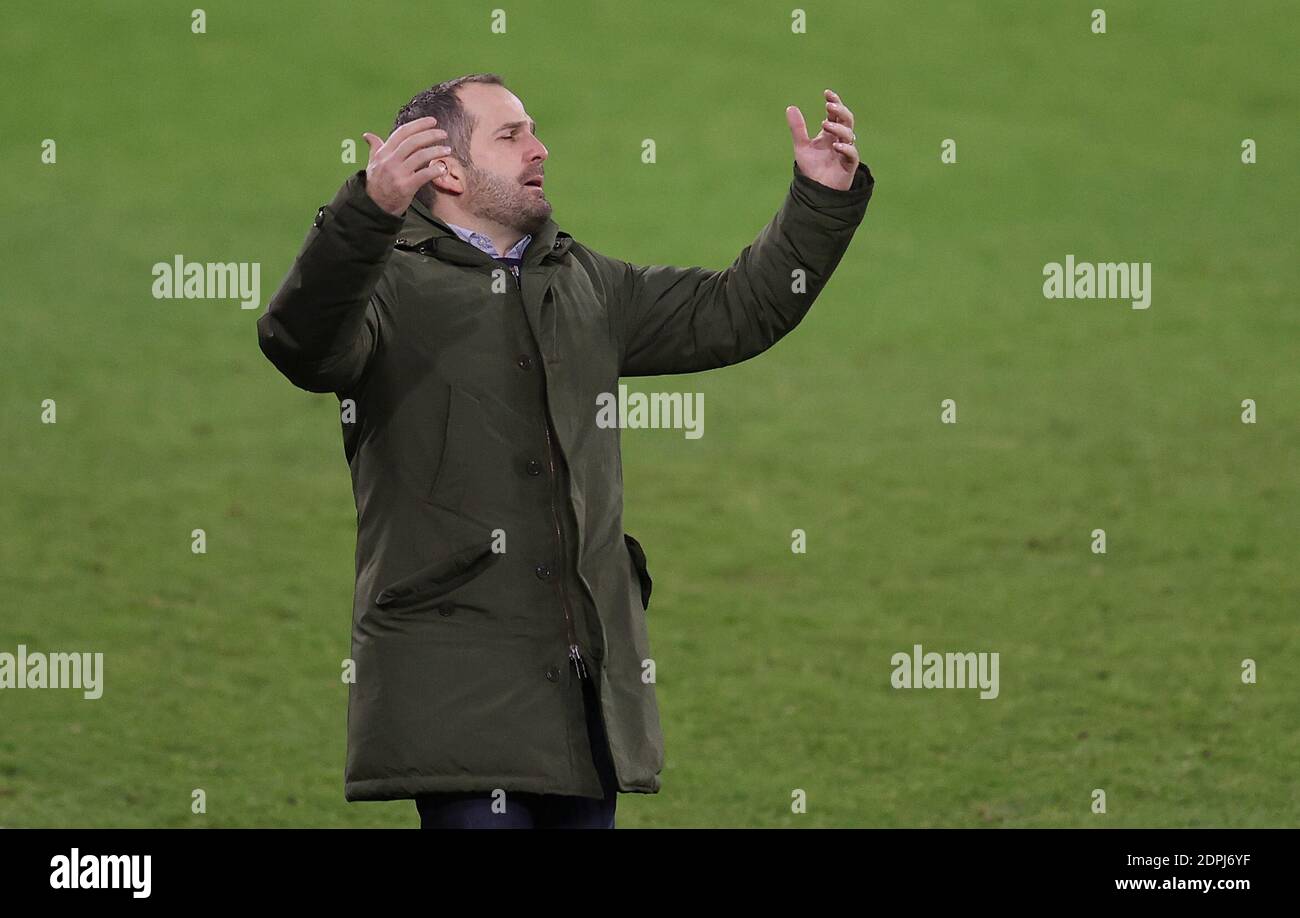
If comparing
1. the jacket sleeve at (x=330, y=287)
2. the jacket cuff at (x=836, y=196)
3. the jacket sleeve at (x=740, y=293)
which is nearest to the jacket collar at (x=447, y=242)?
the jacket sleeve at (x=740, y=293)

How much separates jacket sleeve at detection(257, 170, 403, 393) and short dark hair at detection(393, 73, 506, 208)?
2.06 ft

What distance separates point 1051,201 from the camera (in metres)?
20.8

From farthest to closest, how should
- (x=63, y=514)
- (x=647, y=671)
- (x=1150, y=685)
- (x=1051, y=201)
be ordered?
(x=1051, y=201) → (x=63, y=514) → (x=1150, y=685) → (x=647, y=671)

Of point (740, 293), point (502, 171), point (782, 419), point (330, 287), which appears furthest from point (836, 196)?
point (782, 419)

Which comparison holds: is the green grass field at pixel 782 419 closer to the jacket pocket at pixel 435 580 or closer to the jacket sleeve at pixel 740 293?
the jacket sleeve at pixel 740 293

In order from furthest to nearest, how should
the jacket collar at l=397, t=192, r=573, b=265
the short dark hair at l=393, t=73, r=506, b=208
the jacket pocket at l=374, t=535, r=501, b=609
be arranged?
the short dark hair at l=393, t=73, r=506, b=208, the jacket collar at l=397, t=192, r=573, b=265, the jacket pocket at l=374, t=535, r=501, b=609

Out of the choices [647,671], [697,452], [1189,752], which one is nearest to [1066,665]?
[1189,752]

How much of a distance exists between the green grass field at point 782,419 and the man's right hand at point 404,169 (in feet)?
16.6

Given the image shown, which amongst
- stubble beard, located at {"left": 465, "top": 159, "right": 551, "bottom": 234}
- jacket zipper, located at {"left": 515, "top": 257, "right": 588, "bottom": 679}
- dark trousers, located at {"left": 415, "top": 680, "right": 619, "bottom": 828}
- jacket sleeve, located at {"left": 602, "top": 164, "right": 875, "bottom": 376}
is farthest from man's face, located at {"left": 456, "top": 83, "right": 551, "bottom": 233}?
dark trousers, located at {"left": 415, "top": 680, "right": 619, "bottom": 828}

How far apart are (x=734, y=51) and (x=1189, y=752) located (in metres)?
15.3

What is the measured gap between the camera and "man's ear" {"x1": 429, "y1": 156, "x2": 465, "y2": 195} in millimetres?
4855

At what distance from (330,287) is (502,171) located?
0.77m

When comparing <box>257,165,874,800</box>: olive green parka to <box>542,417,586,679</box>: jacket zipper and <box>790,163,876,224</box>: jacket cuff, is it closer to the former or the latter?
<box>542,417,586,679</box>: jacket zipper
